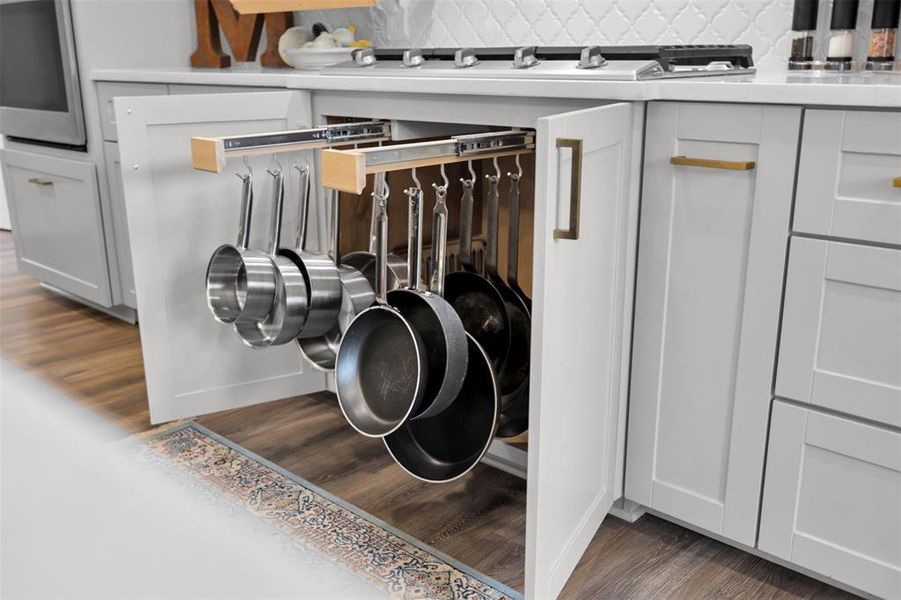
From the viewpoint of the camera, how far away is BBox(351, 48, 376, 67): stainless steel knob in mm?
1979

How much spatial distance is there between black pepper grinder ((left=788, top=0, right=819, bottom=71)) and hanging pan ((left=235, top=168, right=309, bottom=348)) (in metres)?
1.10

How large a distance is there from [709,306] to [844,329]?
0.69 feet

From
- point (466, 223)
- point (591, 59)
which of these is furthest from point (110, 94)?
point (591, 59)

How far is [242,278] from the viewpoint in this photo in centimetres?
190

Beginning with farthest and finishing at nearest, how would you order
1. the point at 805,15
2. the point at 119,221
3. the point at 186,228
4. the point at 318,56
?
the point at 119,221 < the point at 318,56 < the point at 186,228 < the point at 805,15

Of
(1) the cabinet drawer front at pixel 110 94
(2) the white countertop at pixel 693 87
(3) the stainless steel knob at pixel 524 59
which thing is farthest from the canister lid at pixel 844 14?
(1) the cabinet drawer front at pixel 110 94

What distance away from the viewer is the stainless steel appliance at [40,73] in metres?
2.50

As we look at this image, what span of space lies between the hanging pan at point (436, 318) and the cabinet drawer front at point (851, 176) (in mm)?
600

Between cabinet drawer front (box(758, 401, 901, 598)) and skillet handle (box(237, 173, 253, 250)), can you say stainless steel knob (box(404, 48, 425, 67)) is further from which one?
cabinet drawer front (box(758, 401, 901, 598))

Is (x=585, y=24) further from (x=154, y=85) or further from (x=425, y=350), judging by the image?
(x=154, y=85)

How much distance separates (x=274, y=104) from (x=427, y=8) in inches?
26.9

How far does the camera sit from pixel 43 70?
2.62m

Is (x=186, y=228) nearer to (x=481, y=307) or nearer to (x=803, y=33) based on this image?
→ (x=481, y=307)

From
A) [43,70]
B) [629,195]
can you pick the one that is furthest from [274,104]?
[43,70]
